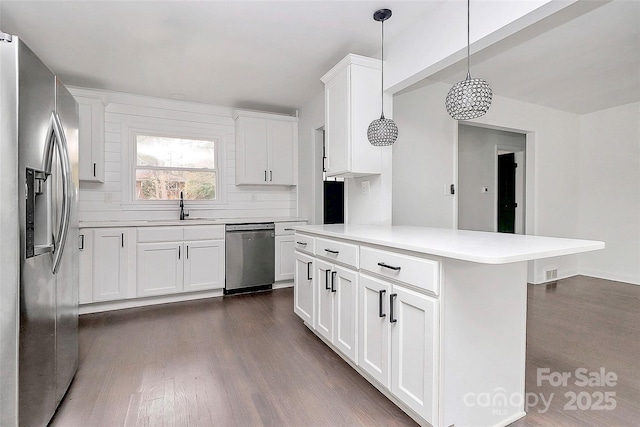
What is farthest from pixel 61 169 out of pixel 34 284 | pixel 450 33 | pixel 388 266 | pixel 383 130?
pixel 450 33

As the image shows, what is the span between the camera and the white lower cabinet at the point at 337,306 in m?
1.99

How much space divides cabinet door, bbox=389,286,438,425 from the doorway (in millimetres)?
3714

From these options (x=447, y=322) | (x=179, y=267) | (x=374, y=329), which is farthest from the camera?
(x=179, y=267)

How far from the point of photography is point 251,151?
14.1 feet

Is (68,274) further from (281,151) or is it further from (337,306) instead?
(281,151)

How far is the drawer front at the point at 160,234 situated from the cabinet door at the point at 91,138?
2.78 feet

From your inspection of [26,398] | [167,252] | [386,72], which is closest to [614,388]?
[386,72]

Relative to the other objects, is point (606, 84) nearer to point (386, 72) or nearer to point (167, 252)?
point (386, 72)

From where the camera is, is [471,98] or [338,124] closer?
[471,98]

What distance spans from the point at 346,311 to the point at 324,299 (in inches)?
12.6

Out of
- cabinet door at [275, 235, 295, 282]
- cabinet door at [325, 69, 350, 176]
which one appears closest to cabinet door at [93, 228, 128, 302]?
cabinet door at [275, 235, 295, 282]

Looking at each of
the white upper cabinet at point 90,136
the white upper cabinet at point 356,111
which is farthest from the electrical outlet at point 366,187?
the white upper cabinet at point 90,136

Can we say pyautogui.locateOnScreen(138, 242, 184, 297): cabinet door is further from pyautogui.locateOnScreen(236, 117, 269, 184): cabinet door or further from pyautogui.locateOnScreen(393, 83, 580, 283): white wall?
pyautogui.locateOnScreen(393, 83, 580, 283): white wall

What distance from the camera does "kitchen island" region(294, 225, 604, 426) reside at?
1.38m
